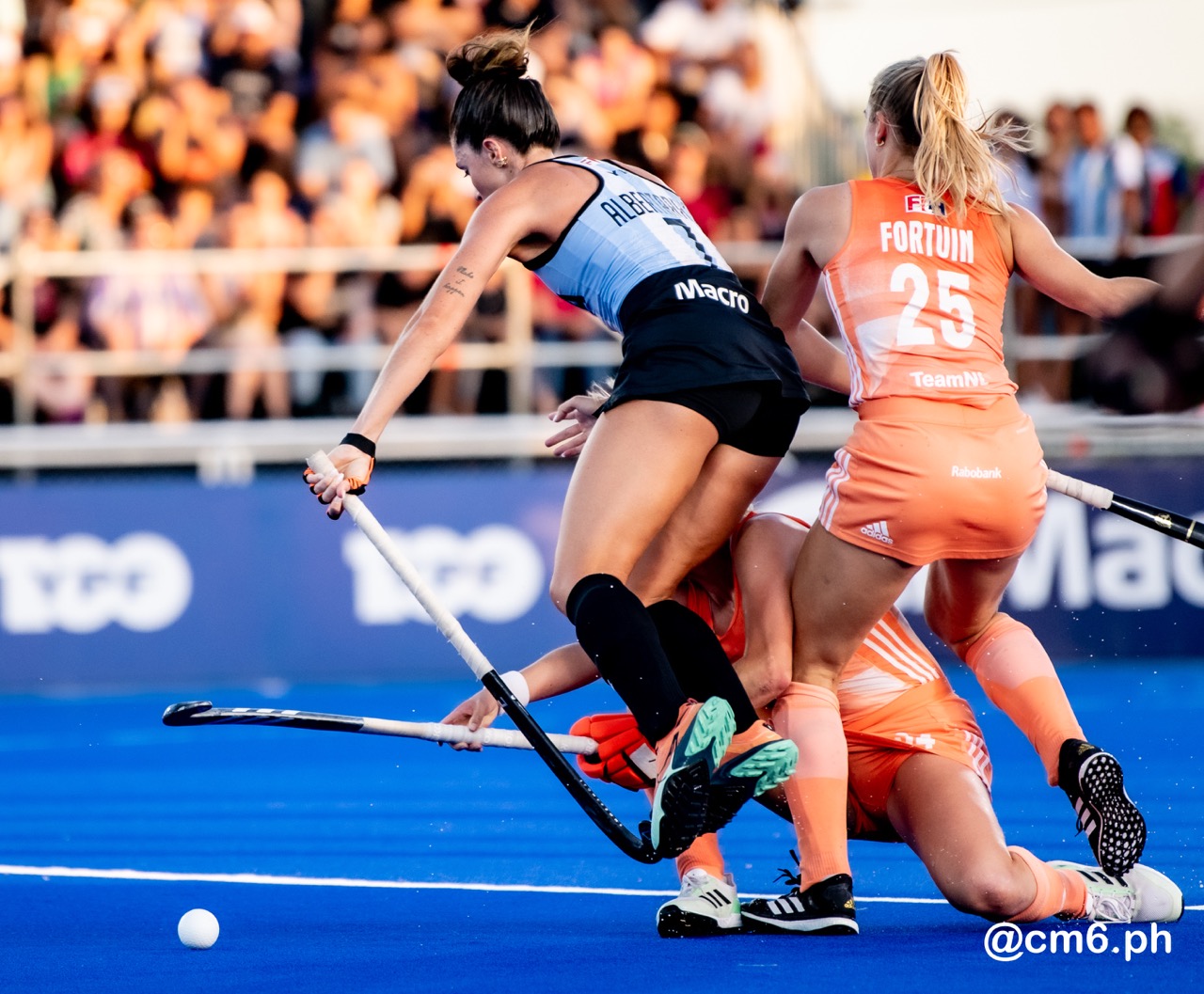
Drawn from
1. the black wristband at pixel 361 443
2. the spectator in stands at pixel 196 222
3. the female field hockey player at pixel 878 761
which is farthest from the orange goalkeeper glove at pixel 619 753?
the spectator in stands at pixel 196 222

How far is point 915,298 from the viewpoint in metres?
4.51

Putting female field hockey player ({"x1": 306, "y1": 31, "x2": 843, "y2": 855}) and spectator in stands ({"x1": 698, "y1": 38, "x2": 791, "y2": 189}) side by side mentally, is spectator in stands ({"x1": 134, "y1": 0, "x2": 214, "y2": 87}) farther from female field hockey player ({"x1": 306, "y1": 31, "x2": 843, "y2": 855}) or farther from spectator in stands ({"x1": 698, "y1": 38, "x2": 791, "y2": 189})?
female field hockey player ({"x1": 306, "y1": 31, "x2": 843, "y2": 855})

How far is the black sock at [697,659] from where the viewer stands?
4.49 m

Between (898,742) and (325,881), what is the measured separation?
1752 mm

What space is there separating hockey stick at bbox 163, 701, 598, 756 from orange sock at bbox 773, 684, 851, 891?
0.57 metres

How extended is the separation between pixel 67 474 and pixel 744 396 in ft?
25.6

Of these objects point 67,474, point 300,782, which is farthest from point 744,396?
point 67,474

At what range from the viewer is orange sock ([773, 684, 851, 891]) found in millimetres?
4438

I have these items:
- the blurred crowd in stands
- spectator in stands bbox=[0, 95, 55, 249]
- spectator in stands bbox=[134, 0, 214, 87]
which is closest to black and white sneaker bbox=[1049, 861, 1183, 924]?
the blurred crowd in stands

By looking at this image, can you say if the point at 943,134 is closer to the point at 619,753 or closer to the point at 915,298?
the point at 915,298

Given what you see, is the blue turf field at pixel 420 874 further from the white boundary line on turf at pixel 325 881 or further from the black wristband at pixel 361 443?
the black wristband at pixel 361 443

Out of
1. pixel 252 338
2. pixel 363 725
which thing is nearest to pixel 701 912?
pixel 363 725

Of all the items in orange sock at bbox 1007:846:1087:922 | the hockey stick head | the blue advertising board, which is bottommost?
the blue advertising board

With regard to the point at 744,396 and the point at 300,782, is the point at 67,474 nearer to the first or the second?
the point at 300,782
